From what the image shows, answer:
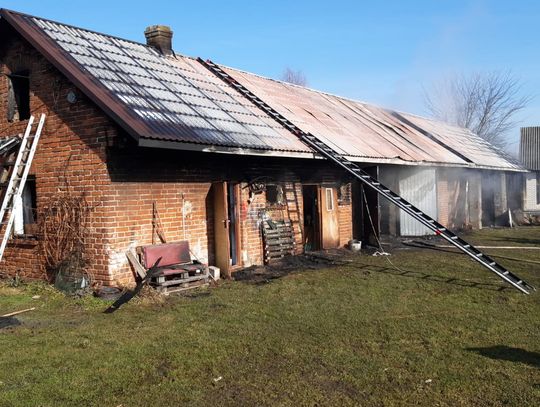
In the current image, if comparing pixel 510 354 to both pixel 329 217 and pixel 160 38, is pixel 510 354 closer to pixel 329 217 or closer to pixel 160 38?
pixel 329 217

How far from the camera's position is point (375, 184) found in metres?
10.6

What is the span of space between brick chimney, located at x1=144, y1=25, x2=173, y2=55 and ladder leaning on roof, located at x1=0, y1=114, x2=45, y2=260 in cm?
460

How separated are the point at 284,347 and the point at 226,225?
4.55 m

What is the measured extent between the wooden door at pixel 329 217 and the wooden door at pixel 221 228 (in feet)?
13.1

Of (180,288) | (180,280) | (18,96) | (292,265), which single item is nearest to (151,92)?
(18,96)

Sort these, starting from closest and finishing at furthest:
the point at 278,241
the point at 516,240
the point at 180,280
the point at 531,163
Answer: the point at 180,280 → the point at 278,241 → the point at 516,240 → the point at 531,163

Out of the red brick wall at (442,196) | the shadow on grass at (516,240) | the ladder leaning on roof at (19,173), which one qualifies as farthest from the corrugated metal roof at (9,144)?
the red brick wall at (442,196)

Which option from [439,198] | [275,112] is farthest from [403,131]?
[275,112]

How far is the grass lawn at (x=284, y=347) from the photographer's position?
437cm

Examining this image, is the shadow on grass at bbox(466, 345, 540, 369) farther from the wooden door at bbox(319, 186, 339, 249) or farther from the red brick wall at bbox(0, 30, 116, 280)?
the wooden door at bbox(319, 186, 339, 249)

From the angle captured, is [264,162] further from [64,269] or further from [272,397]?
[272,397]

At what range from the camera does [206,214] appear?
10.3 metres

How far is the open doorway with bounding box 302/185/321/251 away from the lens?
13453 millimetres

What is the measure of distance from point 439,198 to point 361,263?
9.29 metres
